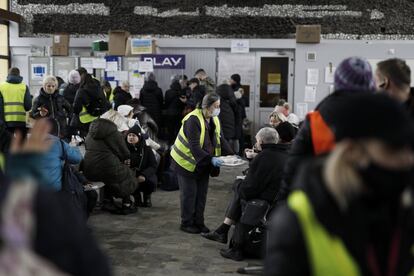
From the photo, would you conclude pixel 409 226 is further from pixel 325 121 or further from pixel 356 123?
pixel 325 121

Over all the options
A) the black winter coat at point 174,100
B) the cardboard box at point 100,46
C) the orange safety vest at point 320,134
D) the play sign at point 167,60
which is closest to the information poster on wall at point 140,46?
the play sign at point 167,60

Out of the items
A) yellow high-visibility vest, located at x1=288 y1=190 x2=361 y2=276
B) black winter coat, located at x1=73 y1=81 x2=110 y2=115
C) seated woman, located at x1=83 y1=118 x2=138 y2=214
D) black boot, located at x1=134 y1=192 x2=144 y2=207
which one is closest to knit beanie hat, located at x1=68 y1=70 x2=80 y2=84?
black winter coat, located at x1=73 y1=81 x2=110 y2=115

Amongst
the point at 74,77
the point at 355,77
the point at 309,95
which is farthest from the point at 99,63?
the point at 355,77

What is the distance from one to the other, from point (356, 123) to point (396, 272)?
442 mm

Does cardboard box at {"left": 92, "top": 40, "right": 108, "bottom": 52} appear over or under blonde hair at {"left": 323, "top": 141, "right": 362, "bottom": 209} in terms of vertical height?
over

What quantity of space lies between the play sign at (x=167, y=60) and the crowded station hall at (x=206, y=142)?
1.2 inches

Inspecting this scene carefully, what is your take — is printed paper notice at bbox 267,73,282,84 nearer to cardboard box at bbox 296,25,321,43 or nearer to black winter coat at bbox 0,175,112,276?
cardboard box at bbox 296,25,321,43

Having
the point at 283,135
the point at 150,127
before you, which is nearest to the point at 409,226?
the point at 283,135

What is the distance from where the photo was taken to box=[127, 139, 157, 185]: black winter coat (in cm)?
753

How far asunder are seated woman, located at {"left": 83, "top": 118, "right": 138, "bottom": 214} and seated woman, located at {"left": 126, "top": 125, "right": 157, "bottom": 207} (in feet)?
1.14

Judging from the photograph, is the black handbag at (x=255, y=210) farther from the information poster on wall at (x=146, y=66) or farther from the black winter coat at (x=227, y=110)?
the information poster on wall at (x=146, y=66)

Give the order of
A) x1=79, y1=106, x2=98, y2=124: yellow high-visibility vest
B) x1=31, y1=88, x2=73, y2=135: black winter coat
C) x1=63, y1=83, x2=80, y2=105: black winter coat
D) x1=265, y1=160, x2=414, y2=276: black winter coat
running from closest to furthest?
x1=265, y1=160, x2=414, y2=276: black winter coat
x1=31, y1=88, x2=73, y2=135: black winter coat
x1=79, y1=106, x2=98, y2=124: yellow high-visibility vest
x1=63, y1=83, x2=80, y2=105: black winter coat

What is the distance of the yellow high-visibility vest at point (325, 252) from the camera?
1634 millimetres

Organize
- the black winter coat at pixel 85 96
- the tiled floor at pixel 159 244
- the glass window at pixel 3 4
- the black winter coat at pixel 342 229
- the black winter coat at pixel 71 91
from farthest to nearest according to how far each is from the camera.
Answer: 1. the glass window at pixel 3 4
2. the black winter coat at pixel 71 91
3. the black winter coat at pixel 85 96
4. the tiled floor at pixel 159 244
5. the black winter coat at pixel 342 229
